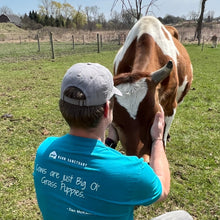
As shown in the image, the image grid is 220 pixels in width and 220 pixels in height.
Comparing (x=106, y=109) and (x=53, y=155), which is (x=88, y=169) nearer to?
(x=53, y=155)

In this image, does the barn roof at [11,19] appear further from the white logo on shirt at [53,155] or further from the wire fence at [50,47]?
the white logo on shirt at [53,155]

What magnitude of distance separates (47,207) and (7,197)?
2.28 meters

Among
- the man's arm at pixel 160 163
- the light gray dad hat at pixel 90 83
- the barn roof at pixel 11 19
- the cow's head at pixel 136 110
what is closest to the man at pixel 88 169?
the light gray dad hat at pixel 90 83

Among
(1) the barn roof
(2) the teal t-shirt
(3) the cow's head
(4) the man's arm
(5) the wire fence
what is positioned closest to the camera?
(2) the teal t-shirt

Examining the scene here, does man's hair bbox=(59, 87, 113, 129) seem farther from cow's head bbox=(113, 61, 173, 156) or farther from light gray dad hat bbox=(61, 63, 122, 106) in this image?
cow's head bbox=(113, 61, 173, 156)

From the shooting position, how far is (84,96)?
1.13m

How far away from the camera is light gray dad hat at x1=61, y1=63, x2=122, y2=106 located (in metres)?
1.13

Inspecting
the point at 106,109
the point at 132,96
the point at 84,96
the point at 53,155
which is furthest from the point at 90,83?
the point at 132,96

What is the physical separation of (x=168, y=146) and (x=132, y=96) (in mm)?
2469

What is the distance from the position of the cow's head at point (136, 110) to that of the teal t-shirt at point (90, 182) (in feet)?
3.27

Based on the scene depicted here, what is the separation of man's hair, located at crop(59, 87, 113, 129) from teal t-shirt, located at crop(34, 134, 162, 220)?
0.08 m

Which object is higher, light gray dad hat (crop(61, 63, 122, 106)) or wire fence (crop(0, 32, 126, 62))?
light gray dad hat (crop(61, 63, 122, 106))

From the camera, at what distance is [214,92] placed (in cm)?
757

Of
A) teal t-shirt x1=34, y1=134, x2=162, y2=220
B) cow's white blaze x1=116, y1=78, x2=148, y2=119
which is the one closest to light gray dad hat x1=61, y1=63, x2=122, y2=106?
teal t-shirt x1=34, y1=134, x2=162, y2=220
